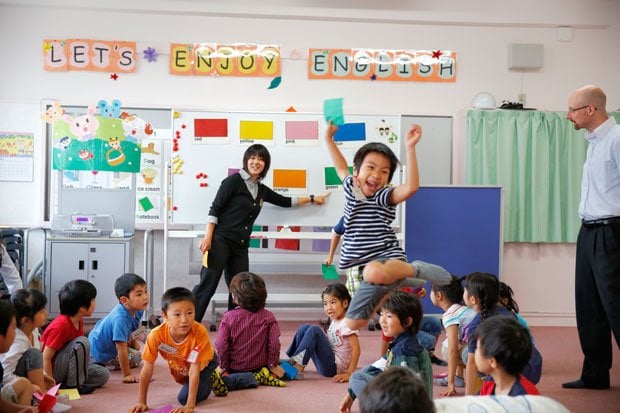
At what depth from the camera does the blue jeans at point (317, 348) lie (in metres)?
3.81

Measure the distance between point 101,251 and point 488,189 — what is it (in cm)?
321

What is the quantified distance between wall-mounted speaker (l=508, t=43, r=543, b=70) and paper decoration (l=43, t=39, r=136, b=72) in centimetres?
332

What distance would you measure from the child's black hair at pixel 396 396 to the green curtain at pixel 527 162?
447cm

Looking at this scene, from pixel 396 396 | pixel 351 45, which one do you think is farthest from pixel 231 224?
pixel 396 396

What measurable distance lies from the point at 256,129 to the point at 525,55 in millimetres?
2498

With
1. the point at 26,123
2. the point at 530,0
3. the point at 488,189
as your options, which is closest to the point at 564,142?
the point at 488,189

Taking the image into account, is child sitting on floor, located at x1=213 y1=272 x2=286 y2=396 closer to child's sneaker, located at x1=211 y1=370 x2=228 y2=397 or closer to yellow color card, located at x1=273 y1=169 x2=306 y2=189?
child's sneaker, located at x1=211 y1=370 x2=228 y2=397

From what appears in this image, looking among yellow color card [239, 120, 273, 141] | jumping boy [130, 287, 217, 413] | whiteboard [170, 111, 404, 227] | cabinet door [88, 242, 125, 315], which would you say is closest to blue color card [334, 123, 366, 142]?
whiteboard [170, 111, 404, 227]

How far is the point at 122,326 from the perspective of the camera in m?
3.61

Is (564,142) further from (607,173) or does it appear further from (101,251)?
(101,251)

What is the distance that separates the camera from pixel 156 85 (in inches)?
228

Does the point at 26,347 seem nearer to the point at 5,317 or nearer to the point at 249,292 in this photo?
the point at 5,317

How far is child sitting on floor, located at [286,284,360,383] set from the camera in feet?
12.6

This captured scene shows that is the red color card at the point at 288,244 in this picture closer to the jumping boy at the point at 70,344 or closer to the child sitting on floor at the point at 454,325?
the child sitting on floor at the point at 454,325
